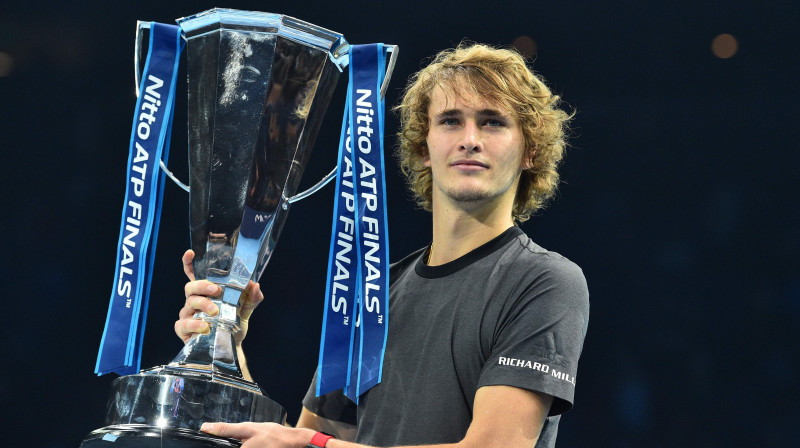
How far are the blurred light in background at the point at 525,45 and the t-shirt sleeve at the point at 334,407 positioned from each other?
→ 5.30 ft

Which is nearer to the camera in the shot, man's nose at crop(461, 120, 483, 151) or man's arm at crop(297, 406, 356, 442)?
man's nose at crop(461, 120, 483, 151)

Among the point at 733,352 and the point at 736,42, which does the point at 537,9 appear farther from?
the point at 733,352

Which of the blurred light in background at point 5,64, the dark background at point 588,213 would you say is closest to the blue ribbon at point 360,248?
the dark background at point 588,213

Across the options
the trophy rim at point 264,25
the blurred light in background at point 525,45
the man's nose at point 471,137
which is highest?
the blurred light in background at point 525,45

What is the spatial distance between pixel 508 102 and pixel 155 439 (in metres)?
0.90

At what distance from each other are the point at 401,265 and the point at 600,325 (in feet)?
4.10

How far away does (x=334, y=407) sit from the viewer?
1.87 m

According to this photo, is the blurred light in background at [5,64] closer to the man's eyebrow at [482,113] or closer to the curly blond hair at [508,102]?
the curly blond hair at [508,102]

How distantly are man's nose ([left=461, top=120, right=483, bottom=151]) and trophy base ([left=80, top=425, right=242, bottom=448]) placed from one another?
681mm

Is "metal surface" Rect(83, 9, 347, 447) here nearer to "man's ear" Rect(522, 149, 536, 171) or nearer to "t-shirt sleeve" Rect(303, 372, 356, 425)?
"t-shirt sleeve" Rect(303, 372, 356, 425)

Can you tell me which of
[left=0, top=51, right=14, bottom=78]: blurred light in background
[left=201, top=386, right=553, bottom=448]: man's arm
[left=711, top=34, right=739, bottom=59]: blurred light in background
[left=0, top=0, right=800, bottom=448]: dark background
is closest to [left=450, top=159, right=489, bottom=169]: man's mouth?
[left=201, top=386, right=553, bottom=448]: man's arm

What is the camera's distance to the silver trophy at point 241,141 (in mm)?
1578

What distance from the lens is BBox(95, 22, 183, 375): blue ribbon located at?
1.68 metres

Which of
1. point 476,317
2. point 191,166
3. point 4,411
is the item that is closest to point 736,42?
point 476,317
